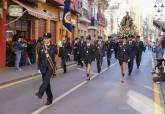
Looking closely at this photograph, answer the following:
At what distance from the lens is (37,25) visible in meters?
32.9

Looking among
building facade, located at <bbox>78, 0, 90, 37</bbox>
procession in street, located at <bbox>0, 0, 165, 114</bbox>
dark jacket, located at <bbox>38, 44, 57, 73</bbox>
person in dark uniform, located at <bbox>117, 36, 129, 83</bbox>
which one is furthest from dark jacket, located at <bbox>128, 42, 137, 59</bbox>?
building facade, located at <bbox>78, 0, 90, 37</bbox>

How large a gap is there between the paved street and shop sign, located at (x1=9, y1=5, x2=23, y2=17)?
7.74 metres

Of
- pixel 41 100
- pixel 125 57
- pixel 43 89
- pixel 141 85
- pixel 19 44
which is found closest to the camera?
pixel 43 89

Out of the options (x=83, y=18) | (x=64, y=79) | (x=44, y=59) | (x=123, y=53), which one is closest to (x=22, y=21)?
(x=64, y=79)

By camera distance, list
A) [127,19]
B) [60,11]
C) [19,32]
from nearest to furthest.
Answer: [19,32] → [60,11] → [127,19]

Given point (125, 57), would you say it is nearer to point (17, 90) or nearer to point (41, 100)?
point (17, 90)

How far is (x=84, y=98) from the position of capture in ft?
43.9

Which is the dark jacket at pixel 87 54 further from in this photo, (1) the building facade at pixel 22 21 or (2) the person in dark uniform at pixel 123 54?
(1) the building facade at pixel 22 21

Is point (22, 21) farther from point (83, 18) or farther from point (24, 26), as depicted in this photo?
point (83, 18)

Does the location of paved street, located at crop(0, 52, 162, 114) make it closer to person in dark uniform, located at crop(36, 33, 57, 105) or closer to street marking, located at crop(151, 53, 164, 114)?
street marking, located at crop(151, 53, 164, 114)

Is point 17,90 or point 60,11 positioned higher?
point 60,11

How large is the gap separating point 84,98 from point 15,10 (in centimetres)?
1316

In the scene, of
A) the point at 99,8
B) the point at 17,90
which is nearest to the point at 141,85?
the point at 17,90

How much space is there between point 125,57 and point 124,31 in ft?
197
